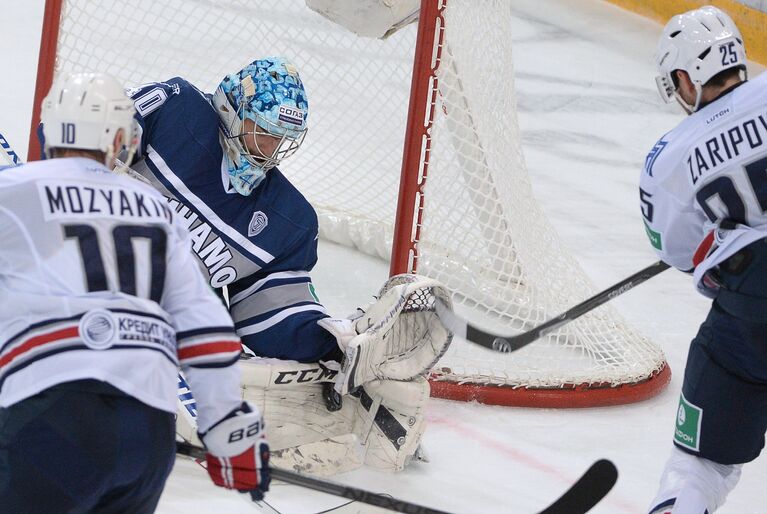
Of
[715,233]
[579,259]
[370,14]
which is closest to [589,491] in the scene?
[715,233]

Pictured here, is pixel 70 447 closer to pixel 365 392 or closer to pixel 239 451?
pixel 239 451

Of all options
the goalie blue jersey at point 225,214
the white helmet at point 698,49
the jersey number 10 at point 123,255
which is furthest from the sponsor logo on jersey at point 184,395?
the white helmet at point 698,49

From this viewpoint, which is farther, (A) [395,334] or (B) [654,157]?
(A) [395,334]

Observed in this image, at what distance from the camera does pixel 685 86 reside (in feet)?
8.34

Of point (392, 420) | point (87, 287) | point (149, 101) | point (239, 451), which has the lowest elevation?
point (392, 420)

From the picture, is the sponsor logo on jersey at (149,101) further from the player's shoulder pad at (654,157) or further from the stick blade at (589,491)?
the stick blade at (589,491)

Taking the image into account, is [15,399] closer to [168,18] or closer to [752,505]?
[752,505]

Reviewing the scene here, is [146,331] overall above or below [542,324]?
above

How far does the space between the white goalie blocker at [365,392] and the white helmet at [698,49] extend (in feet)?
2.36

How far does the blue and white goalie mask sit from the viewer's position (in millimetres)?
2766

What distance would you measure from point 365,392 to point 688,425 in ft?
2.65

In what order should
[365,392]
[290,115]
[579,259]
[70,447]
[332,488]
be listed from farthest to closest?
[579,259] < [365,392] < [290,115] < [332,488] < [70,447]

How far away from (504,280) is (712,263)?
1.24 metres

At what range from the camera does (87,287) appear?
71.7 inches
